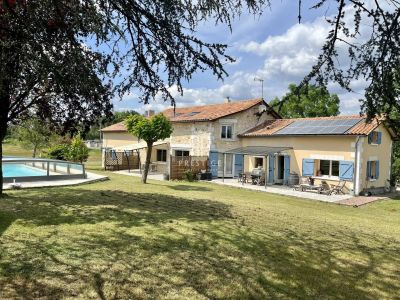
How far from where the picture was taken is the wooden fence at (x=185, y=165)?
2955 centimetres

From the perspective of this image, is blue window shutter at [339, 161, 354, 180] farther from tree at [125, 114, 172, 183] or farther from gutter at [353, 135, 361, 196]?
tree at [125, 114, 172, 183]

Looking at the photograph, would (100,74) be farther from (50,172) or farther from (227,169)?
(227,169)

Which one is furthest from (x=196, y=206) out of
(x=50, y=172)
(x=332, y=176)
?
(x=332, y=176)

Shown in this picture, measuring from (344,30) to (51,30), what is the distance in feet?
14.2

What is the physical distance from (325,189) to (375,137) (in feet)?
17.4

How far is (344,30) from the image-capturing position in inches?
189

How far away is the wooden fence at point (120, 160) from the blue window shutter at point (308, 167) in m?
17.4

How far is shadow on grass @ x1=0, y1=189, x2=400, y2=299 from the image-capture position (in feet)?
17.7

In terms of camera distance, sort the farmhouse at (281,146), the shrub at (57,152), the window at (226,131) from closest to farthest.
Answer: the farmhouse at (281,146)
the window at (226,131)
the shrub at (57,152)

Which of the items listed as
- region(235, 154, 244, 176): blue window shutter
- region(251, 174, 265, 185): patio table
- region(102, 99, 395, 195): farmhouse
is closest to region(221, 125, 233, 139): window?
region(102, 99, 395, 195): farmhouse

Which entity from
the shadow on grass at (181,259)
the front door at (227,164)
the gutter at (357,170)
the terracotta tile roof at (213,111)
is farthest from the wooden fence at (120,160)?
the shadow on grass at (181,259)

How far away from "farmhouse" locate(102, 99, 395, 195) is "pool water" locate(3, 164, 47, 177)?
34.0ft

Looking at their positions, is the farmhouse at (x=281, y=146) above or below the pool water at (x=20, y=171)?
above

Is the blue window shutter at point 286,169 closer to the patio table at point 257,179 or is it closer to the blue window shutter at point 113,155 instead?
the patio table at point 257,179
